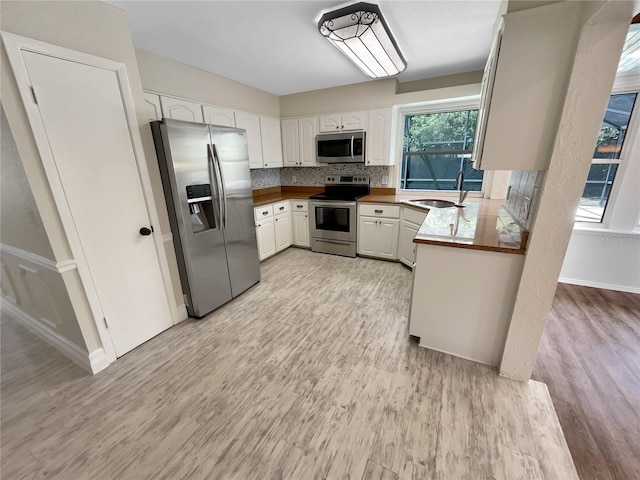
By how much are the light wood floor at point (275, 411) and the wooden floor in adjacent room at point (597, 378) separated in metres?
0.13

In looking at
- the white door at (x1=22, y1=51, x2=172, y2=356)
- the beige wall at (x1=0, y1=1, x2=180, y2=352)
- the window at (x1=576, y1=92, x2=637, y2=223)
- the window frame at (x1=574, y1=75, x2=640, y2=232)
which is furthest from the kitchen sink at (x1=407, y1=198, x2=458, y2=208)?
the beige wall at (x1=0, y1=1, x2=180, y2=352)

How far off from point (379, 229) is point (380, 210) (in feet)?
0.91

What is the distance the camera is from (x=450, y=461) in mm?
1262

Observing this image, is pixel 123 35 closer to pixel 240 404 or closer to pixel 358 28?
pixel 358 28

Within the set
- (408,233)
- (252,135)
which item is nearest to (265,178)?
(252,135)

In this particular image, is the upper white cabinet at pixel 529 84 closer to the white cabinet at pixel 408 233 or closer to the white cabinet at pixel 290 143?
the white cabinet at pixel 408 233

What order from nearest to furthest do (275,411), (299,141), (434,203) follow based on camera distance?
(275,411)
(434,203)
(299,141)

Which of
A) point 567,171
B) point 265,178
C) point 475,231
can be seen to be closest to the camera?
point 567,171

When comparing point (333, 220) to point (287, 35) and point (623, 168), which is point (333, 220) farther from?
point (623, 168)

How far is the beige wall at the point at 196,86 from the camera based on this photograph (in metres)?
2.54

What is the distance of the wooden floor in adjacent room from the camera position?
131cm

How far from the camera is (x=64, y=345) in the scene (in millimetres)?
2039

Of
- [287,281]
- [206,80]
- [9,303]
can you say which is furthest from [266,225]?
[9,303]

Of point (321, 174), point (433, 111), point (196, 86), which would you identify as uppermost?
point (196, 86)
